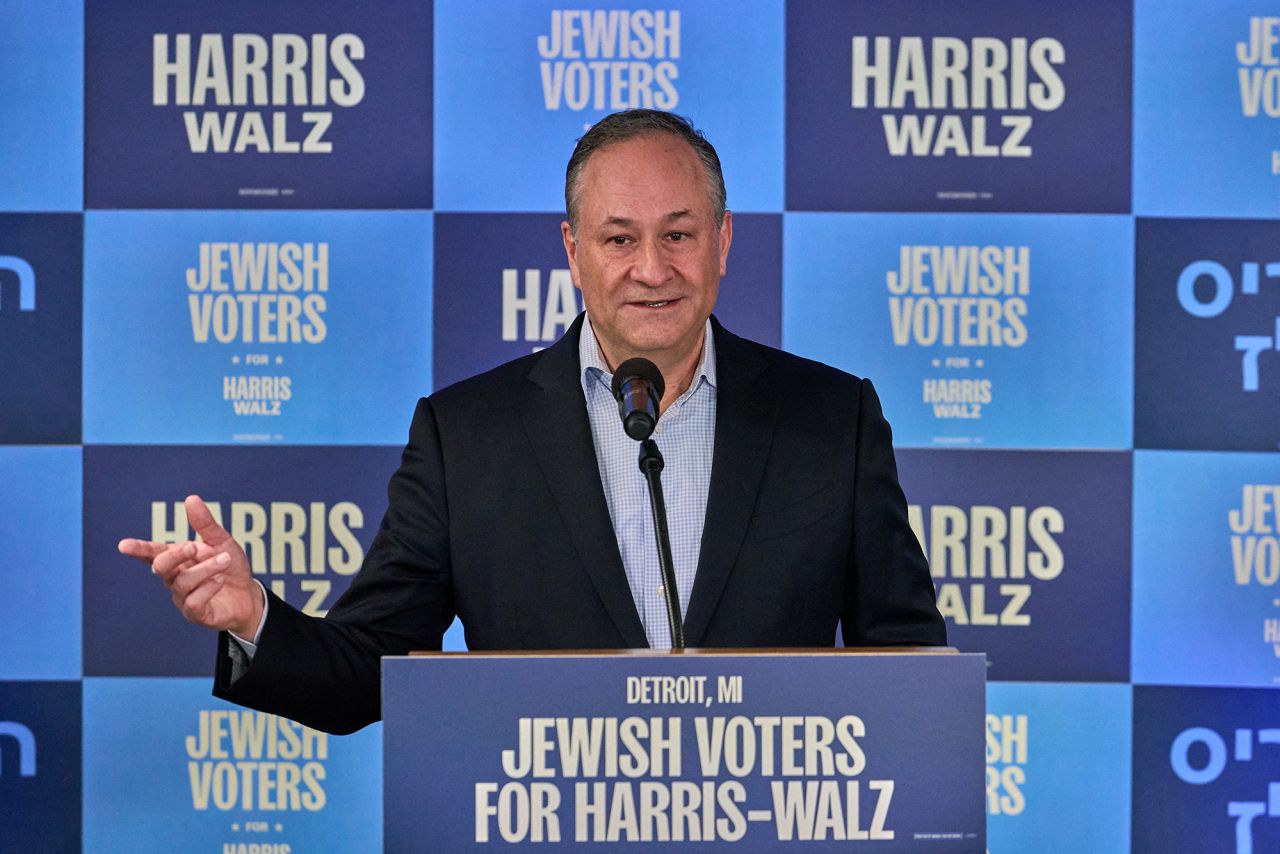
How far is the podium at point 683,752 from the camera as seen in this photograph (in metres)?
1.13

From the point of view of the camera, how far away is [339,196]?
118 inches

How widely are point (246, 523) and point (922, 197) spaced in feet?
5.71

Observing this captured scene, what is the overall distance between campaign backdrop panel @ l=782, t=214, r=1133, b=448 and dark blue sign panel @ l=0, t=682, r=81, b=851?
6.32 ft

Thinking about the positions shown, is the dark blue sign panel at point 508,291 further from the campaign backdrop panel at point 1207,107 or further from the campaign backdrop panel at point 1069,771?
the campaign backdrop panel at point 1069,771

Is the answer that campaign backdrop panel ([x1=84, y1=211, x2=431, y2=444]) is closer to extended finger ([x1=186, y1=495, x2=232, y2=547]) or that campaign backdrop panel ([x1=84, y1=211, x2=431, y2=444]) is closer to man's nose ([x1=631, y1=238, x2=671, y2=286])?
man's nose ([x1=631, y1=238, x2=671, y2=286])

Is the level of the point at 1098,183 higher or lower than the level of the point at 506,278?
higher

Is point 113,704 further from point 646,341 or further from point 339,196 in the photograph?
point 646,341

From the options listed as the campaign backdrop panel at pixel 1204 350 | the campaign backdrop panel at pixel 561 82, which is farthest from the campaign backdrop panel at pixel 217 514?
the campaign backdrop panel at pixel 1204 350

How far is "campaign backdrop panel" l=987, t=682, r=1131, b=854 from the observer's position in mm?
2934

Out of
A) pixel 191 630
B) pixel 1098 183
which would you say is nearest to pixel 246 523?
pixel 191 630

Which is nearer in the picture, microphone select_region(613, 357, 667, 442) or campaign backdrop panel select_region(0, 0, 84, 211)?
microphone select_region(613, 357, 667, 442)

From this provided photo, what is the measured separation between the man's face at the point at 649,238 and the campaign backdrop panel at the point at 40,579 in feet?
5.65

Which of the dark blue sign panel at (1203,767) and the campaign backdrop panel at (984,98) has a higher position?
the campaign backdrop panel at (984,98)

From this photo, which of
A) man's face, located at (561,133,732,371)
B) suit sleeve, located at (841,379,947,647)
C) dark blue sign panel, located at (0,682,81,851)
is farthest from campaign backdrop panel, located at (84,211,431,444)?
suit sleeve, located at (841,379,947,647)
